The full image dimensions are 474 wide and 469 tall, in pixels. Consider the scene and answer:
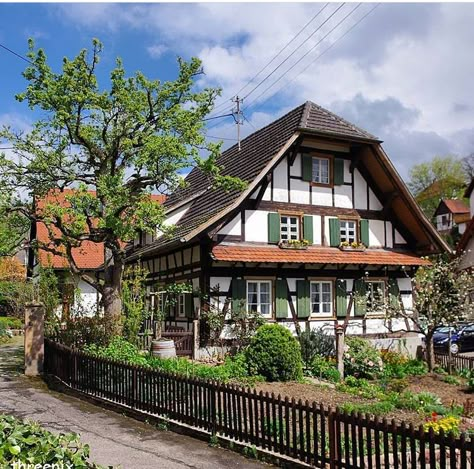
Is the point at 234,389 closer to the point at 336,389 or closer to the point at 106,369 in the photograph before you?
the point at 106,369

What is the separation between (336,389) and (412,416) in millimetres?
3255

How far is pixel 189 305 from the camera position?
1992 cm

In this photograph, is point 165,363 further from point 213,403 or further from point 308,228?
point 308,228

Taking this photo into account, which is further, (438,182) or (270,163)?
(438,182)

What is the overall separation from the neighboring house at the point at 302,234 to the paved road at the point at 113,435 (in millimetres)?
6193

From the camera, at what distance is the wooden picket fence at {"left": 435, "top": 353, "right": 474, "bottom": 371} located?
18252mm

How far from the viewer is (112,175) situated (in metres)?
15.6

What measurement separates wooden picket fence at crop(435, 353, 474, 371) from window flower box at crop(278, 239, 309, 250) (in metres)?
5.88

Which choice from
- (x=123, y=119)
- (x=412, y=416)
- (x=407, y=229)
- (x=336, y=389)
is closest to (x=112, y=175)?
(x=123, y=119)

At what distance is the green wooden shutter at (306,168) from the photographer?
21.1 meters

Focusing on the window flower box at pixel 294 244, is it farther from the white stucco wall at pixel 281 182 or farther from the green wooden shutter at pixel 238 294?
the green wooden shutter at pixel 238 294

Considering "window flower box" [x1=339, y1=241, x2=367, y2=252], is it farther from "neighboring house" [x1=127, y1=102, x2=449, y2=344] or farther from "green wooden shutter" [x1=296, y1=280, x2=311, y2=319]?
"green wooden shutter" [x1=296, y1=280, x2=311, y2=319]

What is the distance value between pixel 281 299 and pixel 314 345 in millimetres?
2207

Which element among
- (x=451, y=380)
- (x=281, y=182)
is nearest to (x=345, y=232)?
(x=281, y=182)
